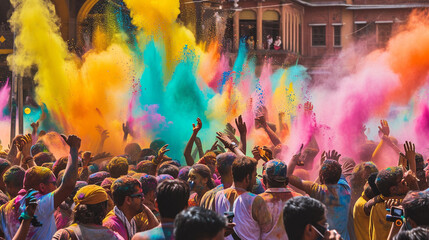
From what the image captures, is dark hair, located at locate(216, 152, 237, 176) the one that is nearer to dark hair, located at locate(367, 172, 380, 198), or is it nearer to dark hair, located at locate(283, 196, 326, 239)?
dark hair, located at locate(367, 172, 380, 198)

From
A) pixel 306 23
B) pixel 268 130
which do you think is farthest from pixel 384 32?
pixel 268 130

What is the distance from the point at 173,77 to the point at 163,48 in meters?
1.69

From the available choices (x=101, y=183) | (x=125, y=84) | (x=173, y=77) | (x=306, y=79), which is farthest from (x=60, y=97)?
(x=306, y=79)

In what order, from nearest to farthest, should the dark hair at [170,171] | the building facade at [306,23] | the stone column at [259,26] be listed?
1. the dark hair at [170,171]
2. the building facade at [306,23]
3. the stone column at [259,26]

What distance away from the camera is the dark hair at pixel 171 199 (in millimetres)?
3574

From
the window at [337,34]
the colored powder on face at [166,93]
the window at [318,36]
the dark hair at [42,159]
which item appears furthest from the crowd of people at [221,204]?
the window at [337,34]

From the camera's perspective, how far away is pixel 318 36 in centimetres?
3625

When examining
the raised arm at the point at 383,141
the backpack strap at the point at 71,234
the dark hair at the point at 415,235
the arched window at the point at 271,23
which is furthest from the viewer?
the arched window at the point at 271,23

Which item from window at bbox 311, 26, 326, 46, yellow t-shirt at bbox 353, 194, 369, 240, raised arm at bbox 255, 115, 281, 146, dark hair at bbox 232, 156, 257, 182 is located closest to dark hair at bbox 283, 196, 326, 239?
dark hair at bbox 232, 156, 257, 182

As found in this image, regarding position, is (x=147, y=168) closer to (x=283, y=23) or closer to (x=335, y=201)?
(x=335, y=201)

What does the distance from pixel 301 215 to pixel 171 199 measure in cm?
82

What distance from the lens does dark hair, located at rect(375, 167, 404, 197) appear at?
15.2 feet

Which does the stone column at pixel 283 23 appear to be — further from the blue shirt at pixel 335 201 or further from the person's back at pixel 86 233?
the person's back at pixel 86 233

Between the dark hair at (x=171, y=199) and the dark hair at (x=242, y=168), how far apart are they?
36.7 inches
